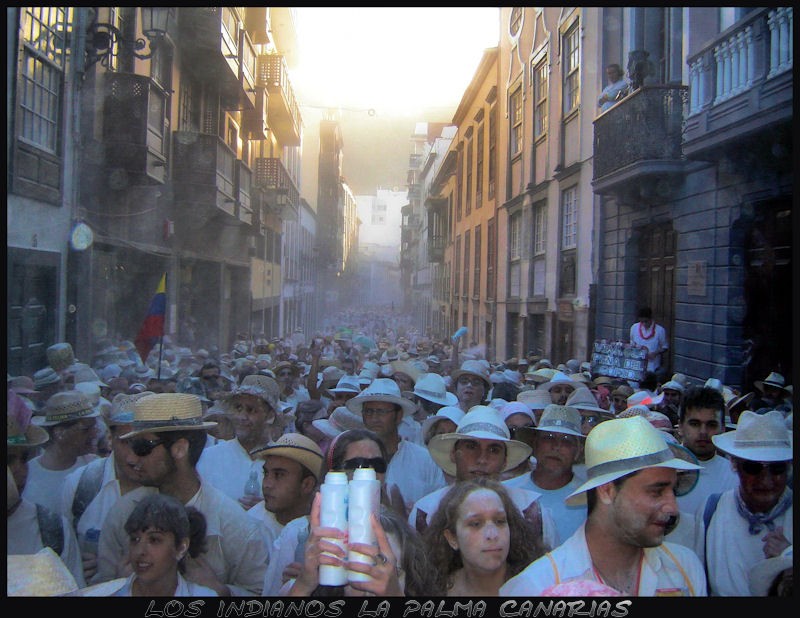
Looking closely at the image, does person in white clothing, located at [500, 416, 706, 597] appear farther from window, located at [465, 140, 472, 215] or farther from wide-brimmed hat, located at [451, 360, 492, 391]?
window, located at [465, 140, 472, 215]

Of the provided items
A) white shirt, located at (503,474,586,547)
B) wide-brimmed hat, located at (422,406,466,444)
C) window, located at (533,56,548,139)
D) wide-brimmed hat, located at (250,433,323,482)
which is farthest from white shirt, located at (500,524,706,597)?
window, located at (533,56,548,139)

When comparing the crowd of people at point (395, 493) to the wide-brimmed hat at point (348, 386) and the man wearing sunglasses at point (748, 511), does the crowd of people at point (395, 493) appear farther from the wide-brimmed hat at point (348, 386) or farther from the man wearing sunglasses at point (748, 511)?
the wide-brimmed hat at point (348, 386)

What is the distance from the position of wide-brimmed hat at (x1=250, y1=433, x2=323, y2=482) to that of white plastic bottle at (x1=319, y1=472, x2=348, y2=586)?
105cm

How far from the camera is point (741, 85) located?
435 centimetres

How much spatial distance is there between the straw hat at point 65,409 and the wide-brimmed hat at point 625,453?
248 cm

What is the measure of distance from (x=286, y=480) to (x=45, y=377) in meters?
1.87

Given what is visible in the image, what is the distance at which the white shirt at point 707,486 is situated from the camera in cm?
307

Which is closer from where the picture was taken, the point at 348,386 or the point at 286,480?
the point at 286,480

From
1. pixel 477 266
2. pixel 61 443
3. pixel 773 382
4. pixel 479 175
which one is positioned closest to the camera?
pixel 61 443

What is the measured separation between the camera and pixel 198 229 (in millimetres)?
6102

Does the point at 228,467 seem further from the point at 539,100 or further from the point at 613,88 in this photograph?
the point at 613,88

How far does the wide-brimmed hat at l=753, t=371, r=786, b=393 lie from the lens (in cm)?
379

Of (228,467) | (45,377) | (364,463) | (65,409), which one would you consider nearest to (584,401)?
(364,463)
